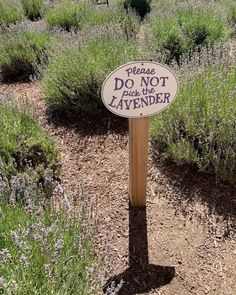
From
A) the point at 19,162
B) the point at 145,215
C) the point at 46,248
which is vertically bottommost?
the point at 145,215

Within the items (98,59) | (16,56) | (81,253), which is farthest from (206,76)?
(16,56)

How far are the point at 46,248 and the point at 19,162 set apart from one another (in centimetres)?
143

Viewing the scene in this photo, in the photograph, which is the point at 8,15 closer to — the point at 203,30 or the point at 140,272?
the point at 203,30

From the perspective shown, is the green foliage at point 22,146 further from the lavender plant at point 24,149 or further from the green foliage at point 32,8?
the green foliage at point 32,8

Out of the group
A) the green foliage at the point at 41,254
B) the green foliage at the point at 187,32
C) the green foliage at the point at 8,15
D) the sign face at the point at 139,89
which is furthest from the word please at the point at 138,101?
the green foliage at the point at 8,15

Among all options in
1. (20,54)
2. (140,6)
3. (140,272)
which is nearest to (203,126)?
(140,272)

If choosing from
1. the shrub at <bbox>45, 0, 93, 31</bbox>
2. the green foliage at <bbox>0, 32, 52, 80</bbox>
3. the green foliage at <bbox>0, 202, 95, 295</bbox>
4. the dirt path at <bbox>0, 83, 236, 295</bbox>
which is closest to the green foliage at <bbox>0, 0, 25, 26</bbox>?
the shrub at <bbox>45, 0, 93, 31</bbox>

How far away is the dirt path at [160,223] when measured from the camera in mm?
2391

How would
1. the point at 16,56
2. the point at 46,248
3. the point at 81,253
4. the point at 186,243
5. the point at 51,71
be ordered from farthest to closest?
the point at 16,56, the point at 51,71, the point at 186,243, the point at 81,253, the point at 46,248

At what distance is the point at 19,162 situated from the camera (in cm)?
297

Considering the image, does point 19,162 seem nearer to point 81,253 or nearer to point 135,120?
point 135,120

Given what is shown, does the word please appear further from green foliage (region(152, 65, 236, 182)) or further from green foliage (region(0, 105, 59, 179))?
green foliage (region(0, 105, 59, 179))

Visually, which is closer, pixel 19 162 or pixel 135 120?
pixel 135 120

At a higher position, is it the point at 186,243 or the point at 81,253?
the point at 81,253
